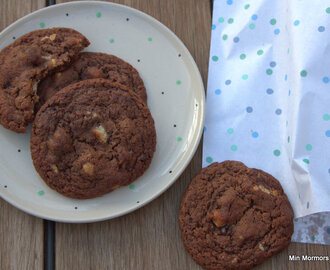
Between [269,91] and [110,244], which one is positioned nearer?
[110,244]

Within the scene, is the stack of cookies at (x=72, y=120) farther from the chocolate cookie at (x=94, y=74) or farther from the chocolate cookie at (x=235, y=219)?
the chocolate cookie at (x=235, y=219)

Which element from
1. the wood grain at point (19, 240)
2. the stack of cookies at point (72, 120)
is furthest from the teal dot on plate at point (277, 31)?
the wood grain at point (19, 240)

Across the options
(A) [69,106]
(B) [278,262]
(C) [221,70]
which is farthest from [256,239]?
(A) [69,106]

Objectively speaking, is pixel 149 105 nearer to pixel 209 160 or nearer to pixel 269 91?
pixel 209 160

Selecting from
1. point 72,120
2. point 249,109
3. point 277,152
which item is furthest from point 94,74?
point 277,152

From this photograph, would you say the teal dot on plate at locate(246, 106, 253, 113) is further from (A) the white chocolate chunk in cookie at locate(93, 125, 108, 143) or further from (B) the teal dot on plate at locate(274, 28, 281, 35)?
(A) the white chocolate chunk in cookie at locate(93, 125, 108, 143)

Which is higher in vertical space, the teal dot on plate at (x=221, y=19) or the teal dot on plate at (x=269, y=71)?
the teal dot on plate at (x=221, y=19)

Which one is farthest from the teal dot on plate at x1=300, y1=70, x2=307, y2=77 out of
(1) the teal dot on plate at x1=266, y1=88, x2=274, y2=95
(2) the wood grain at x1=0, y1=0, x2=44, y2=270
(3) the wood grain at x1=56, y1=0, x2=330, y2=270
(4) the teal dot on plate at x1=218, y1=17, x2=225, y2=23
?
(2) the wood grain at x1=0, y1=0, x2=44, y2=270
